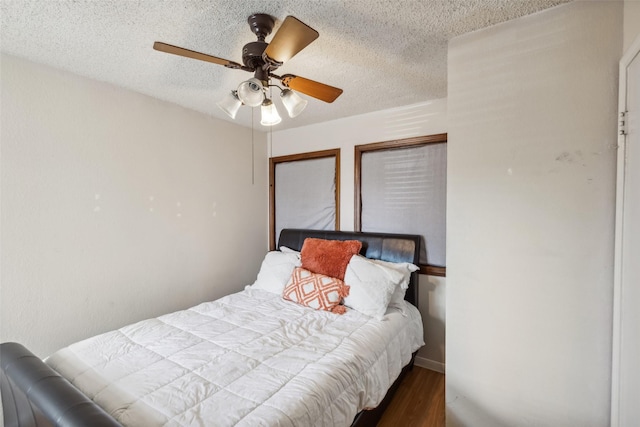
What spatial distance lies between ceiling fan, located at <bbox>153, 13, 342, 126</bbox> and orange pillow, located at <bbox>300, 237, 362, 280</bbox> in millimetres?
1274

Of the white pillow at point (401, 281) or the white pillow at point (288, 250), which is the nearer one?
the white pillow at point (401, 281)

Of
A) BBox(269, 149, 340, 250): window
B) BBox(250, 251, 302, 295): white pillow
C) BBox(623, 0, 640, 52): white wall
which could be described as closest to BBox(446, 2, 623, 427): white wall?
BBox(623, 0, 640, 52): white wall

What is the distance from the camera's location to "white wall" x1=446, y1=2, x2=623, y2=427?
119cm

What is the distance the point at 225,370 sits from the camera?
1.38 metres

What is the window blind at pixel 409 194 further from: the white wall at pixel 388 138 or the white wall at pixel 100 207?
the white wall at pixel 100 207

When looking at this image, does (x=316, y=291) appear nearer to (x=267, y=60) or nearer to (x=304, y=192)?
(x=304, y=192)

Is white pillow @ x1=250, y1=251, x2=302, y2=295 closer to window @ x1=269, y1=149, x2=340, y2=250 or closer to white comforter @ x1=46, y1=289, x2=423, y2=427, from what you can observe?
white comforter @ x1=46, y1=289, x2=423, y2=427

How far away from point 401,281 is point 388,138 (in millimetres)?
Answer: 1375

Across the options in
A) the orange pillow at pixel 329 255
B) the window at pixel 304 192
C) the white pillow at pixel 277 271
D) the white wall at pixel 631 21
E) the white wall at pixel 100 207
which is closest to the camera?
the white wall at pixel 631 21

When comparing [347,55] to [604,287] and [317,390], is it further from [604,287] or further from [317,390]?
[317,390]

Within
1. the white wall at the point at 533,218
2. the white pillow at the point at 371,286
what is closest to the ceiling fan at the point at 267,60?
the white wall at the point at 533,218

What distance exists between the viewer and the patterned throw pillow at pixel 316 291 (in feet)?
7.15

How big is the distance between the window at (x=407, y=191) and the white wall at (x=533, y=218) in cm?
101

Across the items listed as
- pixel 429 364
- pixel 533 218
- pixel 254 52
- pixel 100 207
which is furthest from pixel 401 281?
pixel 100 207
